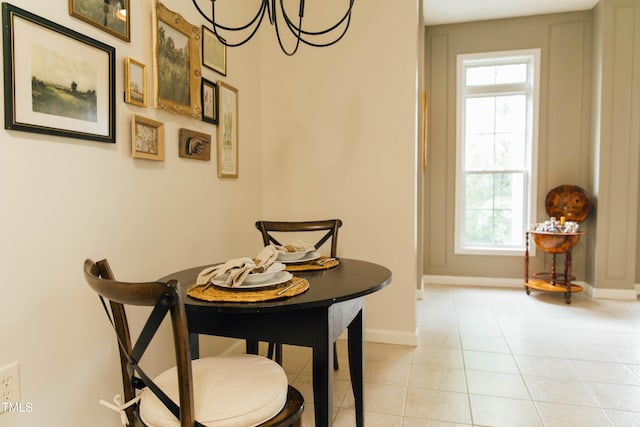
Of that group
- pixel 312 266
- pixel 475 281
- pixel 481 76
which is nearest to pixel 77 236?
pixel 312 266

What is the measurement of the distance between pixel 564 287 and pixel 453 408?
264cm

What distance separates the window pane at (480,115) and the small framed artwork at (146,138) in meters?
3.85

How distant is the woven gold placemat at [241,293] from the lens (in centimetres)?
115

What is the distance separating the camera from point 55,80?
1.29 m

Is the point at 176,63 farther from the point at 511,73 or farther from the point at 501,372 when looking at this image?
the point at 511,73

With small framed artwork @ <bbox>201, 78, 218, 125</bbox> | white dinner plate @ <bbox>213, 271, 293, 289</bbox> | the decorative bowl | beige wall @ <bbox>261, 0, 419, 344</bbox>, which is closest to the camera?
white dinner plate @ <bbox>213, 271, 293, 289</bbox>

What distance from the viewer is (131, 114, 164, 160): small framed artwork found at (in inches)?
64.0

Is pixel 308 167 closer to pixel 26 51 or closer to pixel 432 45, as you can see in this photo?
pixel 26 51

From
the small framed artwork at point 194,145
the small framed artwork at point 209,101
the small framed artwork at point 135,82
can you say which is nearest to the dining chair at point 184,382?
the small framed artwork at point 135,82

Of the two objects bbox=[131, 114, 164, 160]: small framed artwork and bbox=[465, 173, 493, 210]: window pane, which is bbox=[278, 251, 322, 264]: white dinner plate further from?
bbox=[465, 173, 493, 210]: window pane

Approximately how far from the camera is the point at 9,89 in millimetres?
1145

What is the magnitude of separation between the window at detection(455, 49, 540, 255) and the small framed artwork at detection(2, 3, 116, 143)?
4.01 meters

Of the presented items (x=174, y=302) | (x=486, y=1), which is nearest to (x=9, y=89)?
(x=174, y=302)

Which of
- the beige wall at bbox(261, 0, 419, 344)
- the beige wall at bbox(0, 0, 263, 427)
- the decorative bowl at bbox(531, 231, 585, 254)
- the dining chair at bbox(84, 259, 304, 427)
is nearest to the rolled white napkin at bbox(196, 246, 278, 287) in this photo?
the dining chair at bbox(84, 259, 304, 427)
